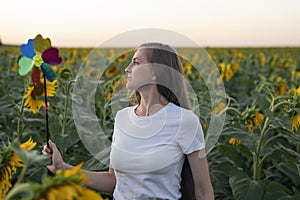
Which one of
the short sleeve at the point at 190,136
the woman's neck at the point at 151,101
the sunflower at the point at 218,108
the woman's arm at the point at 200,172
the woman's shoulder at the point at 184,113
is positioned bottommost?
the sunflower at the point at 218,108

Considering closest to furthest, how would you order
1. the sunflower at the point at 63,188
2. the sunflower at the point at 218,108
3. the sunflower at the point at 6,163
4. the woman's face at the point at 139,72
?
the sunflower at the point at 63,188
the sunflower at the point at 6,163
the woman's face at the point at 139,72
the sunflower at the point at 218,108

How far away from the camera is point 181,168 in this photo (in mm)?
1818

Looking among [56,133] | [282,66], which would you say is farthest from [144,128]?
[282,66]

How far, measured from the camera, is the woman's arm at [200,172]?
69.1 inches

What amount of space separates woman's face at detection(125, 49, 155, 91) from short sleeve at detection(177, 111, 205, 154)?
0.17 m

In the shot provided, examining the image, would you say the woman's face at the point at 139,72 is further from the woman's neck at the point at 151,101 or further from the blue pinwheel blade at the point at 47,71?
the blue pinwheel blade at the point at 47,71

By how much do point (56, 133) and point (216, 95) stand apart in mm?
1626

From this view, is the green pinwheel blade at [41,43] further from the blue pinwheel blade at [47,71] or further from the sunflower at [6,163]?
the sunflower at [6,163]

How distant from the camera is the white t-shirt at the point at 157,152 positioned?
1.75 m

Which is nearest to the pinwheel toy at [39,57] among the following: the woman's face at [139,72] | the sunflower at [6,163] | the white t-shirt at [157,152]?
the sunflower at [6,163]

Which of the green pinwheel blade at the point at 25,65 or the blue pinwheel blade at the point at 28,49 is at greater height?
the blue pinwheel blade at the point at 28,49

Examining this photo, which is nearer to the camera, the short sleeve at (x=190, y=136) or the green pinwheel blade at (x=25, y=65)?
the green pinwheel blade at (x=25, y=65)

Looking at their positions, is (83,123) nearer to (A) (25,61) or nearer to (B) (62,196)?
(A) (25,61)

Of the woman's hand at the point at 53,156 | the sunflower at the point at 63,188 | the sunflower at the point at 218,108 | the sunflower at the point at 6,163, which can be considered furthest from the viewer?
the sunflower at the point at 218,108
